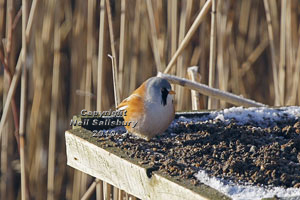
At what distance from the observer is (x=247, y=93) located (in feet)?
14.8

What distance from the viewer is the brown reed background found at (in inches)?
136

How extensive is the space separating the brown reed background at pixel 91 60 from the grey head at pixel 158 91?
106cm

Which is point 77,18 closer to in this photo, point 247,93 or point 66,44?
point 66,44

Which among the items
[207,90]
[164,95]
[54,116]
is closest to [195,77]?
[207,90]

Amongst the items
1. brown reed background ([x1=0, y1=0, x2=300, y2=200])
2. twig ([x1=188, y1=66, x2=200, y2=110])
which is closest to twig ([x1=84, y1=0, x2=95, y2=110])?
brown reed background ([x1=0, y1=0, x2=300, y2=200])

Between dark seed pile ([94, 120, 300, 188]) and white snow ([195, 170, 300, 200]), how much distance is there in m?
0.05

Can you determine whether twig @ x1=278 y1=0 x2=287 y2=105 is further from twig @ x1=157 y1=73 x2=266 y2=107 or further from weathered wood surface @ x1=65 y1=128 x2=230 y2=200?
weathered wood surface @ x1=65 y1=128 x2=230 y2=200

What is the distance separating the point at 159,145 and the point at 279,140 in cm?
47

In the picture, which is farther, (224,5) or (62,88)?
(62,88)

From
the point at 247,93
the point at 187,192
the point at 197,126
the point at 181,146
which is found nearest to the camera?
the point at 187,192

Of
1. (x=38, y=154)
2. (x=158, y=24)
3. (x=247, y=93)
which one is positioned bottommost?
(x=38, y=154)

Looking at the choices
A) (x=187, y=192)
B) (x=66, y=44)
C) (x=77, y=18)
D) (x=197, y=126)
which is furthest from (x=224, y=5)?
(x=187, y=192)

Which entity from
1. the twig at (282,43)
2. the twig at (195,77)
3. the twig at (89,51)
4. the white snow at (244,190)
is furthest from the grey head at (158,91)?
the twig at (89,51)

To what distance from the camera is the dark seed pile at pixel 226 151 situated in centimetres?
162
